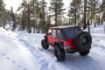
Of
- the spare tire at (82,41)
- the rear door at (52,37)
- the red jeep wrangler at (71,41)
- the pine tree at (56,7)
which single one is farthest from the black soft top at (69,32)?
the pine tree at (56,7)

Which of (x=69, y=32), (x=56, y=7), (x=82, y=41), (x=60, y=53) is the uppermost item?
(x=56, y=7)

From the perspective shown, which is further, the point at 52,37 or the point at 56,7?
the point at 56,7

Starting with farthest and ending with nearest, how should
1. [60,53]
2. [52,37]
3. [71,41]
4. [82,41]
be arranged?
[52,37]
[60,53]
[82,41]
[71,41]

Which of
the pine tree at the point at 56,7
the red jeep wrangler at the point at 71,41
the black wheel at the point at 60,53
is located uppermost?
the pine tree at the point at 56,7

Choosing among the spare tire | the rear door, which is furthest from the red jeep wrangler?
the rear door

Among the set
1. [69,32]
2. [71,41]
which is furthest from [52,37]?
[71,41]

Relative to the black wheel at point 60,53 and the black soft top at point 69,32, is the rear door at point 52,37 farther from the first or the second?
the black wheel at point 60,53

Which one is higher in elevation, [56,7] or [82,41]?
[56,7]

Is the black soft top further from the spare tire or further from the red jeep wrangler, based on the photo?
the spare tire

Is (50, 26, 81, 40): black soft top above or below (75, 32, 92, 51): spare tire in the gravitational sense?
above

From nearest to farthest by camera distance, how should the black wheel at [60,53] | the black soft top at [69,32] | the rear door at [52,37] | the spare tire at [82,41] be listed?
1. the spare tire at [82,41]
2. the black wheel at [60,53]
3. the black soft top at [69,32]
4. the rear door at [52,37]

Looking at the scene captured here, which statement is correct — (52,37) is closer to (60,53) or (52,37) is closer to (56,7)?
(60,53)

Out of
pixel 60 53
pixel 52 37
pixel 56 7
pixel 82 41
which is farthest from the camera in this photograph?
pixel 56 7

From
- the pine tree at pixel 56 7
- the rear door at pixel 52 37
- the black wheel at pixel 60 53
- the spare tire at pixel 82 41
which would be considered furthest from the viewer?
the pine tree at pixel 56 7
